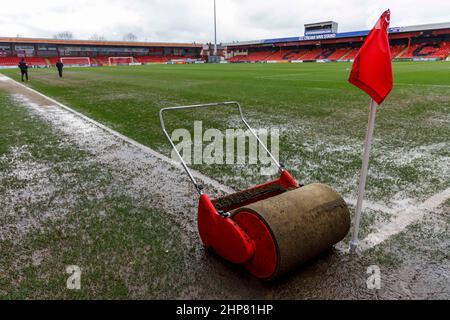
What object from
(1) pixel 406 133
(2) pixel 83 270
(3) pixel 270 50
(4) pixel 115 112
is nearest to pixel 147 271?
(2) pixel 83 270

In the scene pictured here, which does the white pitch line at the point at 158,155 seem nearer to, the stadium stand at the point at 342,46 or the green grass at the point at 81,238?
the green grass at the point at 81,238

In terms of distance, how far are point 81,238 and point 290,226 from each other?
2005 millimetres

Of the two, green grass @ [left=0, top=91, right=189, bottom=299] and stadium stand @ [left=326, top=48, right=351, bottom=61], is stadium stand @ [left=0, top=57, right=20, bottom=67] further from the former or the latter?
green grass @ [left=0, top=91, right=189, bottom=299]

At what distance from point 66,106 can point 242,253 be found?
11265 millimetres

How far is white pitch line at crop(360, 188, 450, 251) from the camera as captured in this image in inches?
117

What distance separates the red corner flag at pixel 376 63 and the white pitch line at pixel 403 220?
4.47 ft

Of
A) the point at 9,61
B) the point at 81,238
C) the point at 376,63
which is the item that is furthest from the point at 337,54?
the point at 81,238

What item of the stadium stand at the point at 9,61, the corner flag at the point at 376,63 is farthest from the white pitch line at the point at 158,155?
the stadium stand at the point at 9,61

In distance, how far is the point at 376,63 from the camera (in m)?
2.21

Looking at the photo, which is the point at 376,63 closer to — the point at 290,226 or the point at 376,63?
the point at 376,63

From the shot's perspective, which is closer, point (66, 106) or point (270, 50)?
point (66, 106)

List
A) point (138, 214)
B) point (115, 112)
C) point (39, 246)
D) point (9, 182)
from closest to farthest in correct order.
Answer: point (39, 246) < point (138, 214) < point (9, 182) < point (115, 112)
